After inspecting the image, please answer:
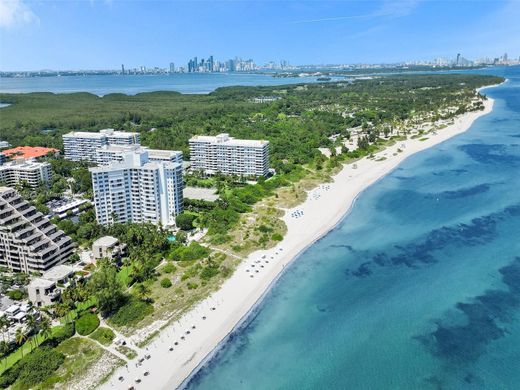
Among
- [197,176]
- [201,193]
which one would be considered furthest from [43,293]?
[197,176]

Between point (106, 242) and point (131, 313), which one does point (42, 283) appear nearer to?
point (131, 313)

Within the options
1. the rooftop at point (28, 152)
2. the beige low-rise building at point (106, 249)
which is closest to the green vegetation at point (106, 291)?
the beige low-rise building at point (106, 249)

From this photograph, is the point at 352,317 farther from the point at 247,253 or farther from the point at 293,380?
the point at 247,253

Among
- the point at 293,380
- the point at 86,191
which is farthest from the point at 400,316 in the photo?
the point at 86,191

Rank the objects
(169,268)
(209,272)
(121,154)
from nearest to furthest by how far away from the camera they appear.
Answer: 1. (209,272)
2. (169,268)
3. (121,154)

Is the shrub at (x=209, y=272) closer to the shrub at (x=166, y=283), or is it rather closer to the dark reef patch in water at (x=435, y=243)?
the shrub at (x=166, y=283)

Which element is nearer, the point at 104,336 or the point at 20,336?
the point at 20,336
